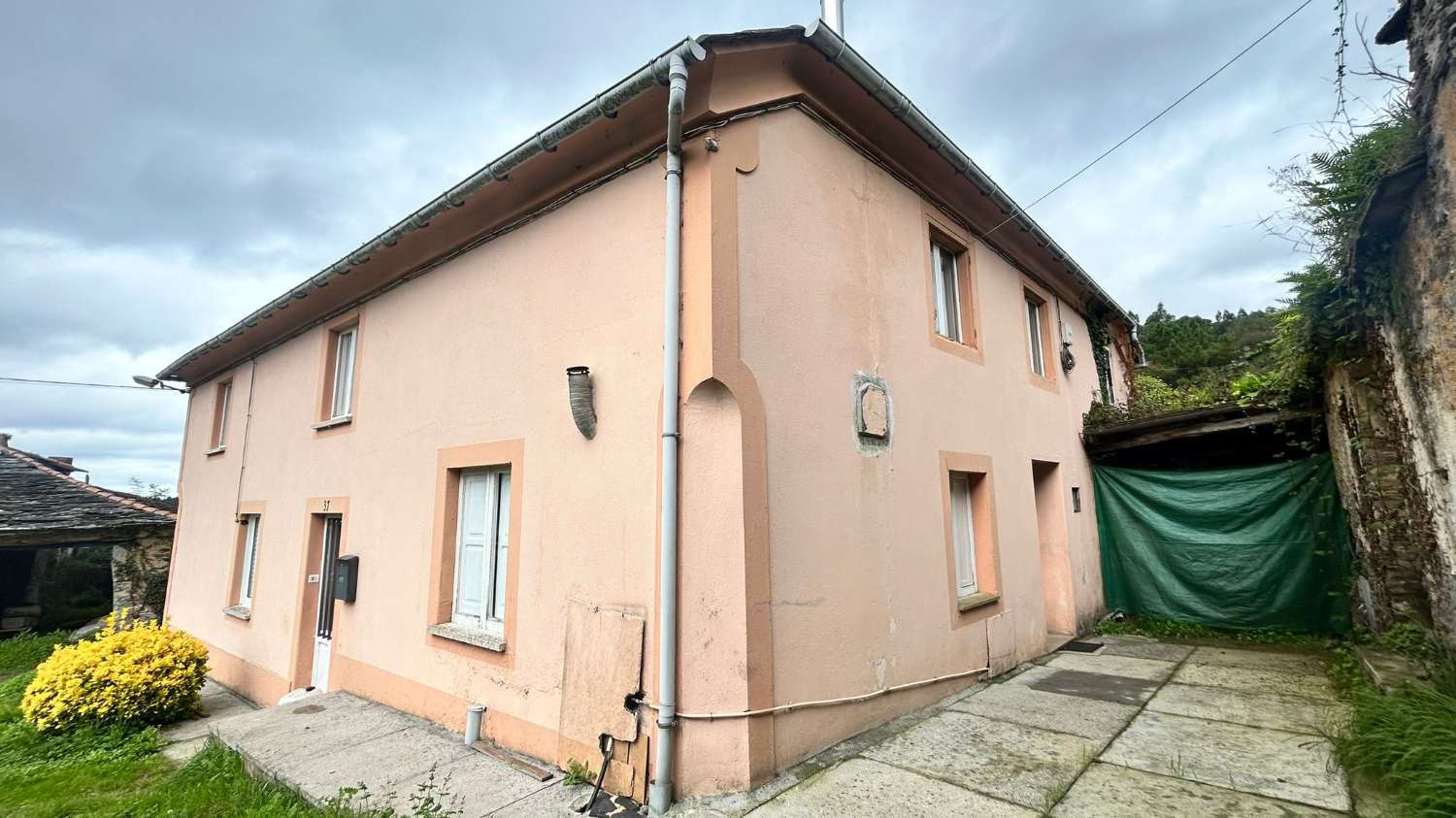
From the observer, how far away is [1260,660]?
6.12 meters

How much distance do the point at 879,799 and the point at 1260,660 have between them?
5434mm

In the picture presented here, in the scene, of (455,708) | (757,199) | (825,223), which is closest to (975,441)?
(825,223)

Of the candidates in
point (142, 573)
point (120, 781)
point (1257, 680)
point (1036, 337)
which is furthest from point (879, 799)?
point (142, 573)

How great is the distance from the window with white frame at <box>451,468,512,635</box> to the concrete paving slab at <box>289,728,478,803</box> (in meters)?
0.92

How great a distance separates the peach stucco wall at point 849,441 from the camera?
395cm

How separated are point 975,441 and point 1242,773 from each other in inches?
128

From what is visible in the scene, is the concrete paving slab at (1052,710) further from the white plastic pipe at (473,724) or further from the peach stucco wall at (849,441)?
the white plastic pipe at (473,724)

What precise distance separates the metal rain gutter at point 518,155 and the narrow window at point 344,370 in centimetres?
69

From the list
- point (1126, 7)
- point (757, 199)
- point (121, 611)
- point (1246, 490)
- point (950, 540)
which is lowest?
point (121, 611)

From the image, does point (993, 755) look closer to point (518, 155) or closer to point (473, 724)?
point (473, 724)

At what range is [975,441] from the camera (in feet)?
20.2

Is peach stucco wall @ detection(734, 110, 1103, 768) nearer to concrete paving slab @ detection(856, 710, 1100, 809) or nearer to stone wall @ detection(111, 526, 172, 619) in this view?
concrete paving slab @ detection(856, 710, 1100, 809)

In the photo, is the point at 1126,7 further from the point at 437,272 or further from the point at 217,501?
the point at 217,501

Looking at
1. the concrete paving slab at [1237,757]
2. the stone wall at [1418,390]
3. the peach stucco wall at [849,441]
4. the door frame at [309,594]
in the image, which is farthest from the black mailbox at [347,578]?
the stone wall at [1418,390]
